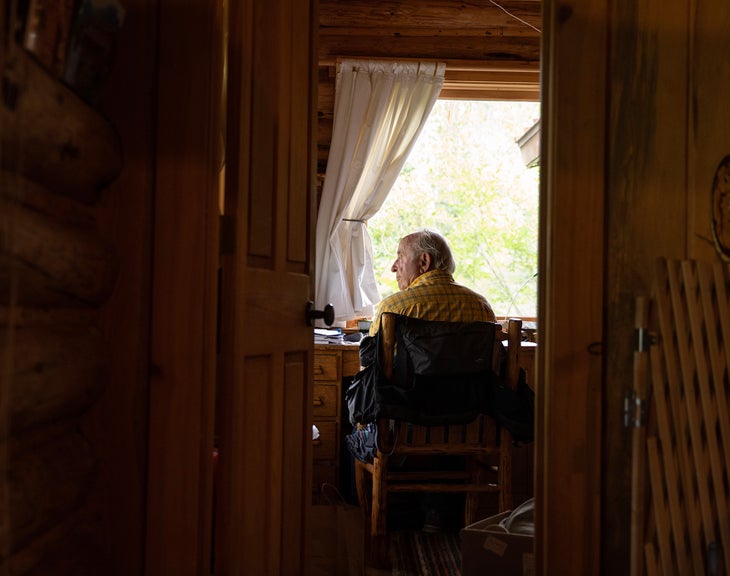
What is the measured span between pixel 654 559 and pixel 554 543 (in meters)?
0.20

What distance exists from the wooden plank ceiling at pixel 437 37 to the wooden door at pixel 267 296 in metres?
2.10

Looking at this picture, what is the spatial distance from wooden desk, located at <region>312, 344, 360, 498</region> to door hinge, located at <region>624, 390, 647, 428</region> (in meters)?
1.95

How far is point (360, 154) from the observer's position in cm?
406

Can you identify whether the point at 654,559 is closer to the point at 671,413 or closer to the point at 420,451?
the point at 671,413

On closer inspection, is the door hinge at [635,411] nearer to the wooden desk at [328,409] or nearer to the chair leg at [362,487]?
the chair leg at [362,487]

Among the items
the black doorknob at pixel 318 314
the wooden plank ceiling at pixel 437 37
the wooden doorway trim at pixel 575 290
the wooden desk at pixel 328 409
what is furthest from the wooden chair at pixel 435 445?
the wooden plank ceiling at pixel 437 37

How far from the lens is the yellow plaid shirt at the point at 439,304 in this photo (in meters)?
2.98

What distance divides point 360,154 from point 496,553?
8.35 feet

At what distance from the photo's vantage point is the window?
16.8ft

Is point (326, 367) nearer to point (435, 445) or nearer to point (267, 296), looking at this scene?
point (435, 445)

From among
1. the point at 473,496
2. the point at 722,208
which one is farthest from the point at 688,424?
the point at 473,496

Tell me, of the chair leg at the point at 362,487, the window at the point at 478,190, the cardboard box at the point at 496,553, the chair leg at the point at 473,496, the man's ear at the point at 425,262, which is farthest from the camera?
the window at the point at 478,190

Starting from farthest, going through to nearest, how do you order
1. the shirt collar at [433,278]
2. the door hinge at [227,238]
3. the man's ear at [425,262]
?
A: the man's ear at [425,262] < the shirt collar at [433,278] < the door hinge at [227,238]

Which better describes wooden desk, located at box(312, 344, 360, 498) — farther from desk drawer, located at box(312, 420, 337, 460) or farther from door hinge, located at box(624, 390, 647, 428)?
door hinge, located at box(624, 390, 647, 428)
